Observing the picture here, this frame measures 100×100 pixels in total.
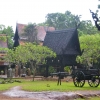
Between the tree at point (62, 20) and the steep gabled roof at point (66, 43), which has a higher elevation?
the tree at point (62, 20)

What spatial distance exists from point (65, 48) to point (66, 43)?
79 cm

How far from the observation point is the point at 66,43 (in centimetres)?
3819

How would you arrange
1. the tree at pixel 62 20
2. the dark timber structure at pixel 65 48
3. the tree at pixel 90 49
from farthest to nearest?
1. the tree at pixel 62 20
2. the dark timber structure at pixel 65 48
3. the tree at pixel 90 49

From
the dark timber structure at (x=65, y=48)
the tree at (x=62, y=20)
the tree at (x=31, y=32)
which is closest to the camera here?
the dark timber structure at (x=65, y=48)

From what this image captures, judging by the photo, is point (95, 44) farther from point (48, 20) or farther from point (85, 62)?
point (48, 20)

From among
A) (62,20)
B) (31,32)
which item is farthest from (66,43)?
(62,20)

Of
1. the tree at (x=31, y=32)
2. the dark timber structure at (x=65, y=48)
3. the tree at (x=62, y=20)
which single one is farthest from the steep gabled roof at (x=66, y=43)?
the tree at (x=62, y=20)

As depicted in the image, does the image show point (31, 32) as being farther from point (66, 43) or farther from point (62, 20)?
point (62, 20)

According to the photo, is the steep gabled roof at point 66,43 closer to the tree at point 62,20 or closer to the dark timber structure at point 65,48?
the dark timber structure at point 65,48

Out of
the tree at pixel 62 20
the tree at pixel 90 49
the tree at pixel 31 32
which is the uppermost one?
the tree at pixel 62 20

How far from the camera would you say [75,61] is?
39.4 m

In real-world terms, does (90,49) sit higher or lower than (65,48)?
lower

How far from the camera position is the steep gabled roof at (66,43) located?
125 ft

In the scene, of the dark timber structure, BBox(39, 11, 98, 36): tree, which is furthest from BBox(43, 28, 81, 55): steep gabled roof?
BBox(39, 11, 98, 36): tree
